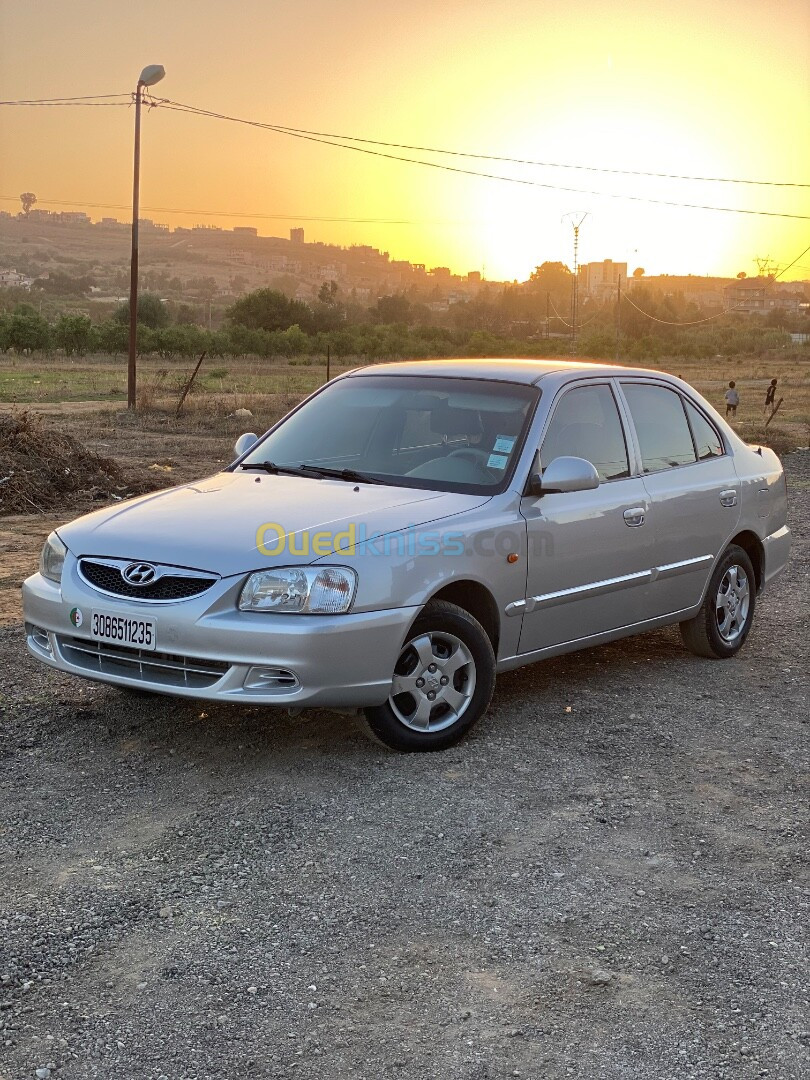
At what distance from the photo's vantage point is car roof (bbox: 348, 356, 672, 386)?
21.1 feet

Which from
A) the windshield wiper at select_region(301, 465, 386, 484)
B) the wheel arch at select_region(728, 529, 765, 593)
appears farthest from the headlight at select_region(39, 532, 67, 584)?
the wheel arch at select_region(728, 529, 765, 593)

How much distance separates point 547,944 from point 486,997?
40cm

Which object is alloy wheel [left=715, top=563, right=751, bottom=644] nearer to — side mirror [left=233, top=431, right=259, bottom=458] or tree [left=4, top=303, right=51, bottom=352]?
side mirror [left=233, top=431, right=259, bottom=458]

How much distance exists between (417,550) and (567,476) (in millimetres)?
912

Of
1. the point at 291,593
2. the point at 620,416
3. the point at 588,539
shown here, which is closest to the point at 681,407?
the point at 620,416

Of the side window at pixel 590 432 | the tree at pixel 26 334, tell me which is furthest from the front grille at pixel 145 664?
the tree at pixel 26 334

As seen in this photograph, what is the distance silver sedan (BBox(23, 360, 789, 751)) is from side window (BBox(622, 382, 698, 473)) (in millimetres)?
13

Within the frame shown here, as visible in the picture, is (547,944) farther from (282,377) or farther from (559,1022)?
(282,377)

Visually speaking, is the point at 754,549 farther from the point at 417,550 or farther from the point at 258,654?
the point at 258,654

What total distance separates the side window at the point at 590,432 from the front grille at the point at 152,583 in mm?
1840

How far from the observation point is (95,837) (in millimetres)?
4609

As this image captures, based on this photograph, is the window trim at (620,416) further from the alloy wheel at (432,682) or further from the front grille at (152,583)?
the front grille at (152,583)

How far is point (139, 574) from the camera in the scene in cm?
522

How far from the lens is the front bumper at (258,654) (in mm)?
4984
